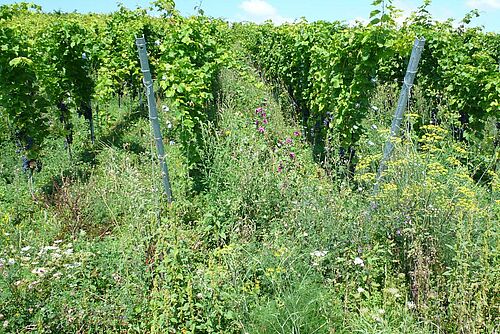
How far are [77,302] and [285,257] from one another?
1621mm

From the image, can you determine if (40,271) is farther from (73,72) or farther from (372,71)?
(73,72)

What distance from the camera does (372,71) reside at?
5.25 metres

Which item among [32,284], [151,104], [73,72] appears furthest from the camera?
[73,72]

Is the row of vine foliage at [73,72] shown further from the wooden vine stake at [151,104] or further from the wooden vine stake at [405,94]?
the wooden vine stake at [405,94]

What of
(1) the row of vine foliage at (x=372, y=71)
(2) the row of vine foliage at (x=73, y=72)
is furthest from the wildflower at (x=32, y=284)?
(1) the row of vine foliage at (x=372, y=71)

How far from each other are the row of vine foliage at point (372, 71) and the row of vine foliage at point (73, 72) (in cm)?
168

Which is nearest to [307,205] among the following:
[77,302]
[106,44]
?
[77,302]

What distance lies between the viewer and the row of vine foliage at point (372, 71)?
5148 millimetres

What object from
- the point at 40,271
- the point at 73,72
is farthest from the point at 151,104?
the point at 73,72

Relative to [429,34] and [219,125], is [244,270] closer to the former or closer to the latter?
[219,125]

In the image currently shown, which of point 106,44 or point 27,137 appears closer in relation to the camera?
point 27,137

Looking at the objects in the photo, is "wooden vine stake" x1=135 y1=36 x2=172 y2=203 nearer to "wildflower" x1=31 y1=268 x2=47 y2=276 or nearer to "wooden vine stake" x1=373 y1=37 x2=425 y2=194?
"wildflower" x1=31 y1=268 x2=47 y2=276

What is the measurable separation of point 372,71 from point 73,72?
522cm

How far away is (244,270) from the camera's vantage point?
3445 millimetres
